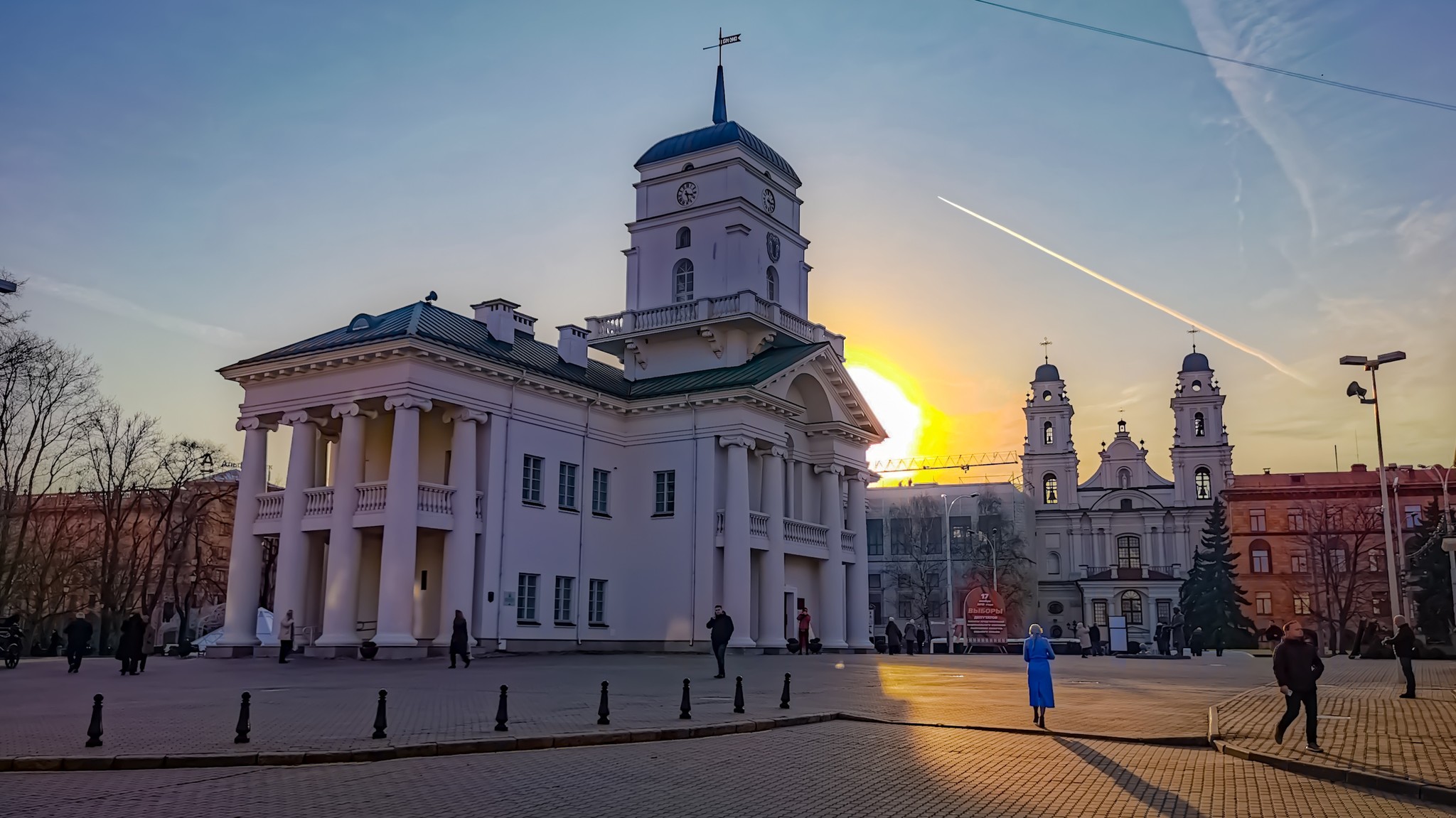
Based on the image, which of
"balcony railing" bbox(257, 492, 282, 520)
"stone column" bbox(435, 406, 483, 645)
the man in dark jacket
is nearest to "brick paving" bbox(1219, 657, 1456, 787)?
the man in dark jacket

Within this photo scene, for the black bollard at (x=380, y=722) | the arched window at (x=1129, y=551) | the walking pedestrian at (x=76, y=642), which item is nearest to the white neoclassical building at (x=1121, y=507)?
the arched window at (x=1129, y=551)

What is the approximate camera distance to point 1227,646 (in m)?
72.2

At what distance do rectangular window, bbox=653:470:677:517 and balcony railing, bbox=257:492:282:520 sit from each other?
13069 mm

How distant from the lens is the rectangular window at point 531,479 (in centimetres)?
3884

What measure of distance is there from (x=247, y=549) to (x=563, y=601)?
10.6m

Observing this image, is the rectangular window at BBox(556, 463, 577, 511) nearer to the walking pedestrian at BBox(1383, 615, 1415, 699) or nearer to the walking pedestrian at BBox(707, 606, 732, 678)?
the walking pedestrian at BBox(707, 606, 732, 678)

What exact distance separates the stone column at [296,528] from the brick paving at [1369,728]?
27.2 meters

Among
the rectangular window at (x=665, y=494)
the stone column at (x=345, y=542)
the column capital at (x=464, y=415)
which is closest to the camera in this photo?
the stone column at (x=345, y=542)

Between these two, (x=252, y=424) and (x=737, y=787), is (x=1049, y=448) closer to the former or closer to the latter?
(x=252, y=424)

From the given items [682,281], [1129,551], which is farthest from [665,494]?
[1129,551]

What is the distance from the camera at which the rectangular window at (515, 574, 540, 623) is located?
38.1 meters

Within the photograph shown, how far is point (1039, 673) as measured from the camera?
56.2ft

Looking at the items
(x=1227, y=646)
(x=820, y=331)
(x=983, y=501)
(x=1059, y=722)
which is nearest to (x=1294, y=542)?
(x=1227, y=646)

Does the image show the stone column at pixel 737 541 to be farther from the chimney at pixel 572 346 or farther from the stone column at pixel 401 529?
the stone column at pixel 401 529
